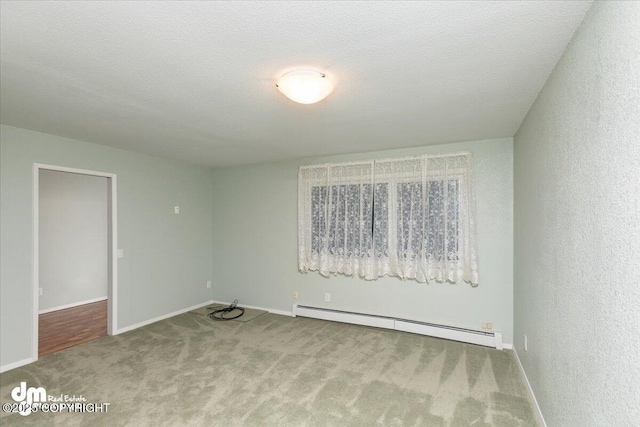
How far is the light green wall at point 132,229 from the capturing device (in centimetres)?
299

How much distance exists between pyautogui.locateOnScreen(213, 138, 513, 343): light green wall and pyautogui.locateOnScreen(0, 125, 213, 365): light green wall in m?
0.42

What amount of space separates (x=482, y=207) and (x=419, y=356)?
1.83m

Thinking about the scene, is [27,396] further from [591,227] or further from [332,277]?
[591,227]

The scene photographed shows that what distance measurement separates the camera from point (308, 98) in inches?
79.1

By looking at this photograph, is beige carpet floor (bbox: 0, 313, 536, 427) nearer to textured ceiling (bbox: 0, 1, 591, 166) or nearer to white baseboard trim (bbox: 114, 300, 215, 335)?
white baseboard trim (bbox: 114, 300, 215, 335)

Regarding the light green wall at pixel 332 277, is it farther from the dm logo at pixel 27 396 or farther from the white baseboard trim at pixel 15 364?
the dm logo at pixel 27 396

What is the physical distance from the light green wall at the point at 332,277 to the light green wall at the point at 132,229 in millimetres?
421

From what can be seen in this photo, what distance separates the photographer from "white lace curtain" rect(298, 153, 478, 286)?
11.9 ft

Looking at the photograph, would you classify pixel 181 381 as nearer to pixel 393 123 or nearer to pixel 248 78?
pixel 248 78

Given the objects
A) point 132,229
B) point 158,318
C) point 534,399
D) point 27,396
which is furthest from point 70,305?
point 534,399

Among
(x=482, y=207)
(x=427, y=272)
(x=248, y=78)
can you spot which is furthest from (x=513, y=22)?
(x=427, y=272)

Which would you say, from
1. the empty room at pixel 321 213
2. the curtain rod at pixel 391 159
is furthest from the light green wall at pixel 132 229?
the curtain rod at pixel 391 159

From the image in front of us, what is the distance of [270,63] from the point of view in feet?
5.93

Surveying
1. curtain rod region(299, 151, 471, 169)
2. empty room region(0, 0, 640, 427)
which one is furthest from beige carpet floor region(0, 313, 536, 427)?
curtain rod region(299, 151, 471, 169)
